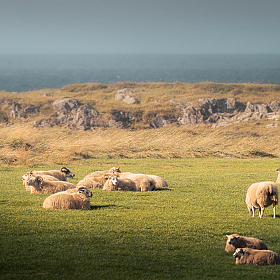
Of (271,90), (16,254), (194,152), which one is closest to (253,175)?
(194,152)

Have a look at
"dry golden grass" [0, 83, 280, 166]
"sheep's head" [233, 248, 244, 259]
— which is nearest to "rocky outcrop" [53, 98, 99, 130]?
"dry golden grass" [0, 83, 280, 166]

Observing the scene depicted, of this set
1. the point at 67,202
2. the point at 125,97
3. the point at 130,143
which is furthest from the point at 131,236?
the point at 125,97

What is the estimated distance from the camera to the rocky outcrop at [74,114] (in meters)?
52.2

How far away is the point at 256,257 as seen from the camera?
323 inches

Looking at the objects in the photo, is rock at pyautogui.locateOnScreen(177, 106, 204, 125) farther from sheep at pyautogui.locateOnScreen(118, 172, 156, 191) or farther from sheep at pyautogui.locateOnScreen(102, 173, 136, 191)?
sheep at pyautogui.locateOnScreen(102, 173, 136, 191)

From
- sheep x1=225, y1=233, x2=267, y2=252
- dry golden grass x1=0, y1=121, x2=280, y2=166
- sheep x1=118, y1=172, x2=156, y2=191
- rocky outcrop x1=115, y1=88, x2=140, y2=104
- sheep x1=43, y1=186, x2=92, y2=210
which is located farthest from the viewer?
rocky outcrop x1=115, y1=88, x2=140, y2=104

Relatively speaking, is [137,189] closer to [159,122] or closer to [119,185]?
[119,185]

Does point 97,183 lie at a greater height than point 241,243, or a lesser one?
lesser

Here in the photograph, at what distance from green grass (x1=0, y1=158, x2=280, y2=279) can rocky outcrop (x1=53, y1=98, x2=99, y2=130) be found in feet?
116

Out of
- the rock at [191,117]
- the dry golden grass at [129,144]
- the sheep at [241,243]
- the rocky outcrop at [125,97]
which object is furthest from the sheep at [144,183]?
the rocky outcrop at [125,97]

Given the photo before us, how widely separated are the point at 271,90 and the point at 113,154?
147 feet

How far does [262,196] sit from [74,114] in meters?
45.3

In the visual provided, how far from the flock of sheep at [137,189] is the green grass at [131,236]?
0.97 ft

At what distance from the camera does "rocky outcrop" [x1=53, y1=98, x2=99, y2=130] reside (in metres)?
52.2
